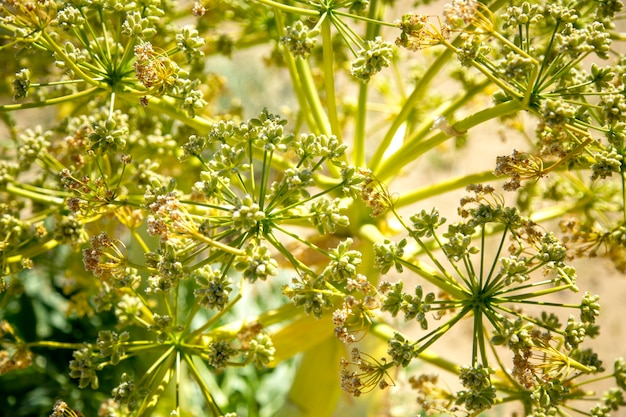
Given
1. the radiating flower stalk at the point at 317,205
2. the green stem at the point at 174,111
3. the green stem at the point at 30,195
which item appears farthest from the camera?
the green stem at the point at 30,195

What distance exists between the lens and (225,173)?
3.97 feet

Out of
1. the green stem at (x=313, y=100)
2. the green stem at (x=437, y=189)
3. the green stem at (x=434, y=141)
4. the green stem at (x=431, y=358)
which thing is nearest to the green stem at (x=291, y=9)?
the green stem at (x=313, y=100)

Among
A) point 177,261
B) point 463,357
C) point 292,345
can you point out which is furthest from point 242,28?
point 463,357

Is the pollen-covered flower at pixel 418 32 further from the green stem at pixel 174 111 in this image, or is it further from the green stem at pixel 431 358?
the green stem at pixel 431 358

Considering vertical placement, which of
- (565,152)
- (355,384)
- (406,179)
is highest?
(406,179)

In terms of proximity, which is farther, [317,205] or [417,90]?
[417,90]

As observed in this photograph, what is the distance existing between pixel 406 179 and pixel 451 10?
3.62m

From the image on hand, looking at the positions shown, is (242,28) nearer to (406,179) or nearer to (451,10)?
(451,10)

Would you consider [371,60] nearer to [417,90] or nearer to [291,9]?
[291,9]

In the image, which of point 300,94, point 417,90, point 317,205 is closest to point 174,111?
point 300,94

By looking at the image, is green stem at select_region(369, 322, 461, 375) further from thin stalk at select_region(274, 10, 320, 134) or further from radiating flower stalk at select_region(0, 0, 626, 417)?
thin stalk at select_region(274, 10, 320, 134)

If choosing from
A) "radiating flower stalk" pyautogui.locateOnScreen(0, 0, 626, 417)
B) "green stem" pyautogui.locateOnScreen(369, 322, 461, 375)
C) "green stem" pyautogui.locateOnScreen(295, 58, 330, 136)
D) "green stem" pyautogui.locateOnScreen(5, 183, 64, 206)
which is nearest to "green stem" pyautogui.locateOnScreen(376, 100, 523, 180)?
"radiating flower stalk" pyautogui.locateOnScreen(0, 0, 626, 417)

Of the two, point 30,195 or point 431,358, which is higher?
point 431,358

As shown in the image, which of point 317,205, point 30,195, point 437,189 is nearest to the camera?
point 317,205
